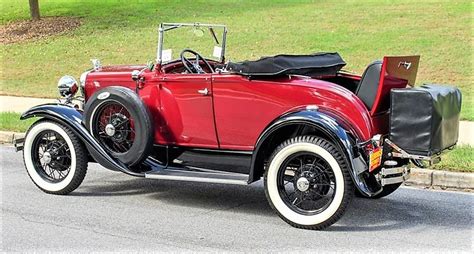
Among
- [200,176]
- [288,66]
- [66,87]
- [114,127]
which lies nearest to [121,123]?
[114,127]

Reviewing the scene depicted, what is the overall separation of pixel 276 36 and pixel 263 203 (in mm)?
12694

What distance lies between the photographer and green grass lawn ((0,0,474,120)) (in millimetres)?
16078

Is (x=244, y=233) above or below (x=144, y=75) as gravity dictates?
below

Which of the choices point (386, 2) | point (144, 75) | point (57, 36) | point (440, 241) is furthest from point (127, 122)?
point (386, 2)

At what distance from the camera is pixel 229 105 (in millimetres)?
6359

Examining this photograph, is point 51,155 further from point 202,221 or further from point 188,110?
point 202,221

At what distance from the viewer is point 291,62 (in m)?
6.27

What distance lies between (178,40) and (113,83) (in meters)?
12.3

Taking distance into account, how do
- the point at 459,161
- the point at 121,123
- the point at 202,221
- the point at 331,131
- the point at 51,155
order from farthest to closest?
the point at 459,161 → the point at 51,155 → the point at 121,123 → the point at 202,221 → the point at 331,131

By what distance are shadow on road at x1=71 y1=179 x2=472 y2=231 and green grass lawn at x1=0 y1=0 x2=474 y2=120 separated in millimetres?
6305

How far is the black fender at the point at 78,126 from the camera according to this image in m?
6.71

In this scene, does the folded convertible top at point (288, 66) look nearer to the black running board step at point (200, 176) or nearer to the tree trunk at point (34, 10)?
the black running board step at point (200, 176)

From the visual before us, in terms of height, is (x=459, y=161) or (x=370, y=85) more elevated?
(x=370, y=85)

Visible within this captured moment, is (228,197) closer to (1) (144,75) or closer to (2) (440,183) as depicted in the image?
(1) (144,75)
